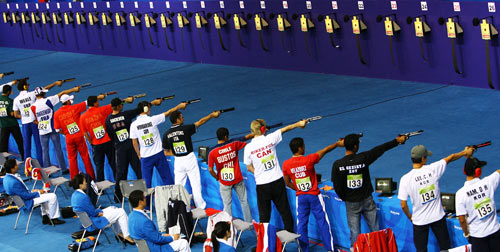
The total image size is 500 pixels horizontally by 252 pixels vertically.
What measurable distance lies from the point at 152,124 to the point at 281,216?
3005 mm

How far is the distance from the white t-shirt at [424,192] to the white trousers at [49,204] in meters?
6.05

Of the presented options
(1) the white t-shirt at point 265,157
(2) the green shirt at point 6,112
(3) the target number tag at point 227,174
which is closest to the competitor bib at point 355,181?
(1) the white t-shirt at point 265,157

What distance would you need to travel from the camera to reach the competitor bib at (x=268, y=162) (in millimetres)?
9844

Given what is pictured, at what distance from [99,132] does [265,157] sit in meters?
4.29

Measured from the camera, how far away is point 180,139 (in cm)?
1125

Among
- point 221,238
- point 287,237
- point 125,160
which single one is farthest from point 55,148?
point 221,238

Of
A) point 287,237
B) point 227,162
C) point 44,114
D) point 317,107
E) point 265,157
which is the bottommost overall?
point 287,237

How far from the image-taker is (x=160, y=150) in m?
12.2

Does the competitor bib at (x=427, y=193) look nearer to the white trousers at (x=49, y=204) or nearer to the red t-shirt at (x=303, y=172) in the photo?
the red t-shirt at (x=303, y=172)

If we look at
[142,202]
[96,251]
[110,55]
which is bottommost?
[96,251]

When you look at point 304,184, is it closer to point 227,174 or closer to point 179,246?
point 227,174

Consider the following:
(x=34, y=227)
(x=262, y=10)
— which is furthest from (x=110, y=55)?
(x=34, y=227)

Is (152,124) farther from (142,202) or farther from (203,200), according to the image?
(142,202)

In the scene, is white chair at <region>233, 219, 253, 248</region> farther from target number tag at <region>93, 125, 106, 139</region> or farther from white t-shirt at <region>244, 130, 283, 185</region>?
target number tag at <region>93, 125, 106, 139</region>
